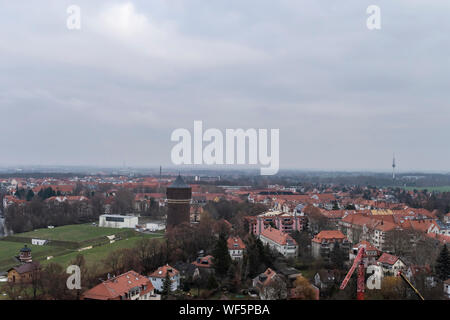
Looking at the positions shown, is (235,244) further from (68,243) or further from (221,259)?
(68,243)

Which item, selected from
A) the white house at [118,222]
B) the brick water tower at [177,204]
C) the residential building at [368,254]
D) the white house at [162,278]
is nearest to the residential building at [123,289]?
the white house at [162,278]

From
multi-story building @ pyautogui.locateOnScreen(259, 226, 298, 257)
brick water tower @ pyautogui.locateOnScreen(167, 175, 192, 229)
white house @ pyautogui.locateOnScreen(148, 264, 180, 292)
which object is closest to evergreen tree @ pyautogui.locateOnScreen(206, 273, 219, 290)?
white house @ pyautogui.locateOnScreen(148, 264, 180, 292)

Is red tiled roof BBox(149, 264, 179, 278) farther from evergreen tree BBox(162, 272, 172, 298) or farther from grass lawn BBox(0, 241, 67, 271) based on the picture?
grass lawn BBox(0, 241, 67, 271)

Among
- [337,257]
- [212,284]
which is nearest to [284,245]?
[337,257]

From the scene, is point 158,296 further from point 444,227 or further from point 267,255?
point 444,227

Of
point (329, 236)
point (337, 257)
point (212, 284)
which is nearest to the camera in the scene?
point (212, 284)

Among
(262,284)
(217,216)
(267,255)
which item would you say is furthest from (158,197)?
(262,284)

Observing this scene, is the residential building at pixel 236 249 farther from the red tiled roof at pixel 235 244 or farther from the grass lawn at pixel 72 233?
the grass lawn at pixel 72 233
